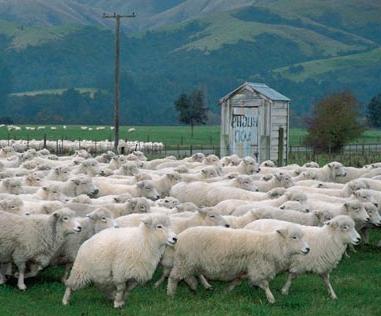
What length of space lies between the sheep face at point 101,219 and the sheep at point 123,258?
138cm

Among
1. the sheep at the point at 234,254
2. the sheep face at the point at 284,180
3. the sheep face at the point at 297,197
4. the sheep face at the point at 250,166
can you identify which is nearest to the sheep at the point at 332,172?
the sheep face at the point at 250,166

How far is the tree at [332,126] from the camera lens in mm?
Answer: 45219

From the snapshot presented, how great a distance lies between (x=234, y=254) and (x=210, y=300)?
722mm

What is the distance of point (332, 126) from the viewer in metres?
45.1

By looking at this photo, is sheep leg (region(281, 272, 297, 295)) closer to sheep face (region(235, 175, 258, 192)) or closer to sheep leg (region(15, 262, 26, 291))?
sheep leg (region(15, 262, 26, 291))

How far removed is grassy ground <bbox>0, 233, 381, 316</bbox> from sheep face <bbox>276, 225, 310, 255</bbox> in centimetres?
73

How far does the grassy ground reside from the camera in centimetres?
1071

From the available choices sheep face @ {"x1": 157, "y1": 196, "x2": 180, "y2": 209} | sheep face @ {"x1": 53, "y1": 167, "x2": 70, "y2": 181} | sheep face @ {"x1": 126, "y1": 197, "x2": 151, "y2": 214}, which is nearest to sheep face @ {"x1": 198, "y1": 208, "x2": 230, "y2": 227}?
sheep face @ {"x1": 126, "y1": 197, "x2": 151, "y2": 214}

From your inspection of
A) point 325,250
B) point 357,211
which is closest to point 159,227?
point 325,250

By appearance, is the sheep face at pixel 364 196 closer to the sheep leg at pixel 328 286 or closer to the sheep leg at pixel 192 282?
the sheep leg at pixel 328 286

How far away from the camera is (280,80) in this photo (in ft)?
652

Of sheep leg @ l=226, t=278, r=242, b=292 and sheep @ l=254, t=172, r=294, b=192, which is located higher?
sheep @ l=254, t=172, r=294, b=192

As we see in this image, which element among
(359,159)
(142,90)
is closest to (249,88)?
(359,159)

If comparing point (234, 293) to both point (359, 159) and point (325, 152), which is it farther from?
point (325, 152)
